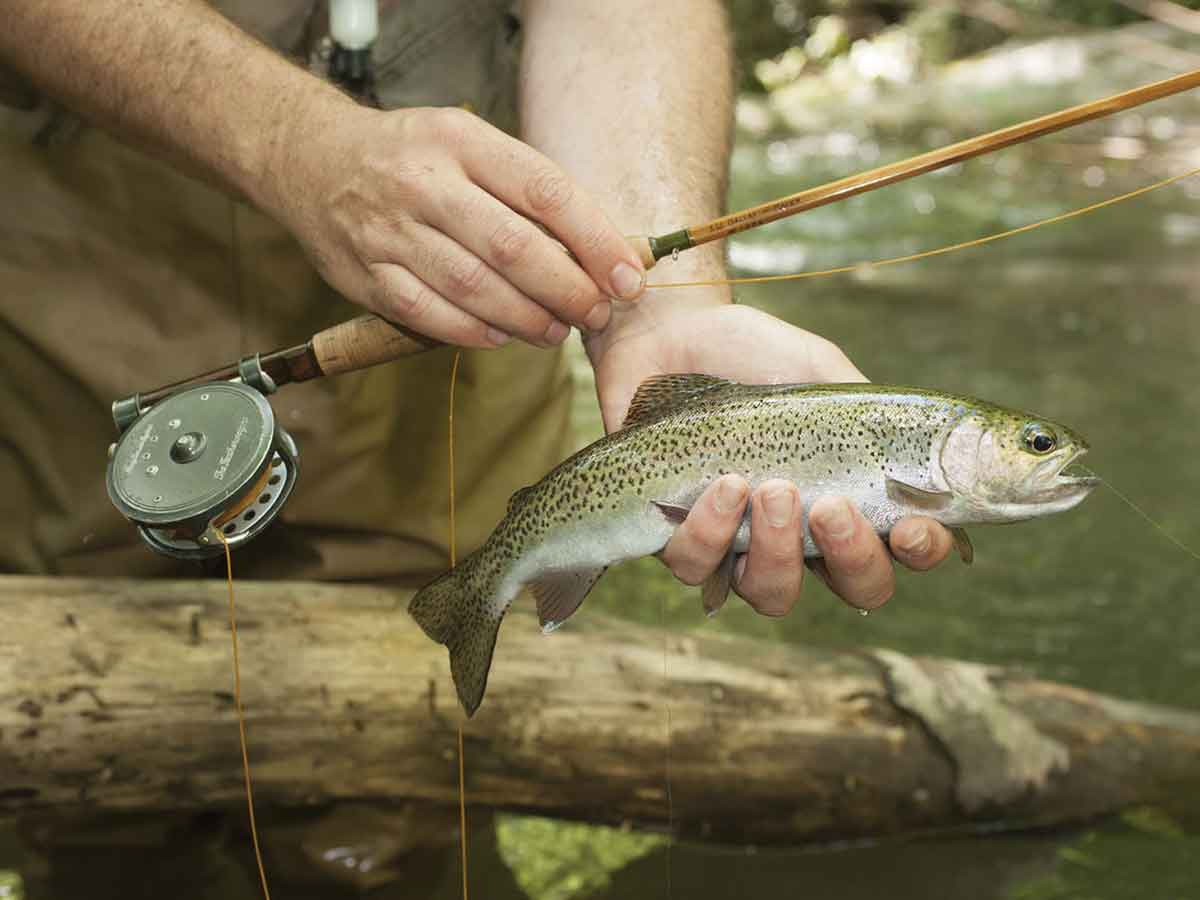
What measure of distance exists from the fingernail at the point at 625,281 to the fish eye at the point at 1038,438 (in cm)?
59

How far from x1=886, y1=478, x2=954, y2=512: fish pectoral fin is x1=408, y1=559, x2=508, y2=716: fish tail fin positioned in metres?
0.62

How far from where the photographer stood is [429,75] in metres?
2.71

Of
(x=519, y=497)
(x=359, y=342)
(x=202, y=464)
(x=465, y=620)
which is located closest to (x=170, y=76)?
(x=359, y=342)

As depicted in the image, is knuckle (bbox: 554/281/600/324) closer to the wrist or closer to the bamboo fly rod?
the bamboo fly rod

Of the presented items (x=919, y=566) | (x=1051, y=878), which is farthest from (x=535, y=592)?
(x=1051, y=878)

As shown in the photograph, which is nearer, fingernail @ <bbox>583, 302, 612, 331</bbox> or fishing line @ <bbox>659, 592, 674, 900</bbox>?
fingernail @ <bbox>583, 302, 612, 331</bbox>

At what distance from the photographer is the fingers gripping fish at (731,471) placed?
6.06ft

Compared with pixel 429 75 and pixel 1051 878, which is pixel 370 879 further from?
pixel 429 75

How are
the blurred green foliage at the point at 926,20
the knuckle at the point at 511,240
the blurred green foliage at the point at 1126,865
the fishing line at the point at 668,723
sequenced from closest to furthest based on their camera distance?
1. the knuckle at the point at 511,240
2. the fishing line at the point at 668,723
3. the blurred green foliage at the point at 1126,865
4. the blurred green foliage at the point at 926,20

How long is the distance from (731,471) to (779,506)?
0.10m

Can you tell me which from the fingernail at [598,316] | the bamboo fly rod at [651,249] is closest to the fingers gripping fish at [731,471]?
the fingernail at [598,316]

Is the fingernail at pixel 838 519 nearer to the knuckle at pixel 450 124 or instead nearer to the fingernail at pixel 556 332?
the fingernail at pixel 556 332

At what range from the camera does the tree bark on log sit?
7.83 ft

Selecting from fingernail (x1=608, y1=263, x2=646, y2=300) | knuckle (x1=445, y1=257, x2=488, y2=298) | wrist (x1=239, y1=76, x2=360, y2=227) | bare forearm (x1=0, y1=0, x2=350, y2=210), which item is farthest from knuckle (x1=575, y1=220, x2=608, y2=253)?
bare forearm (x1=0, y1=0, x2=350, y2=210)
